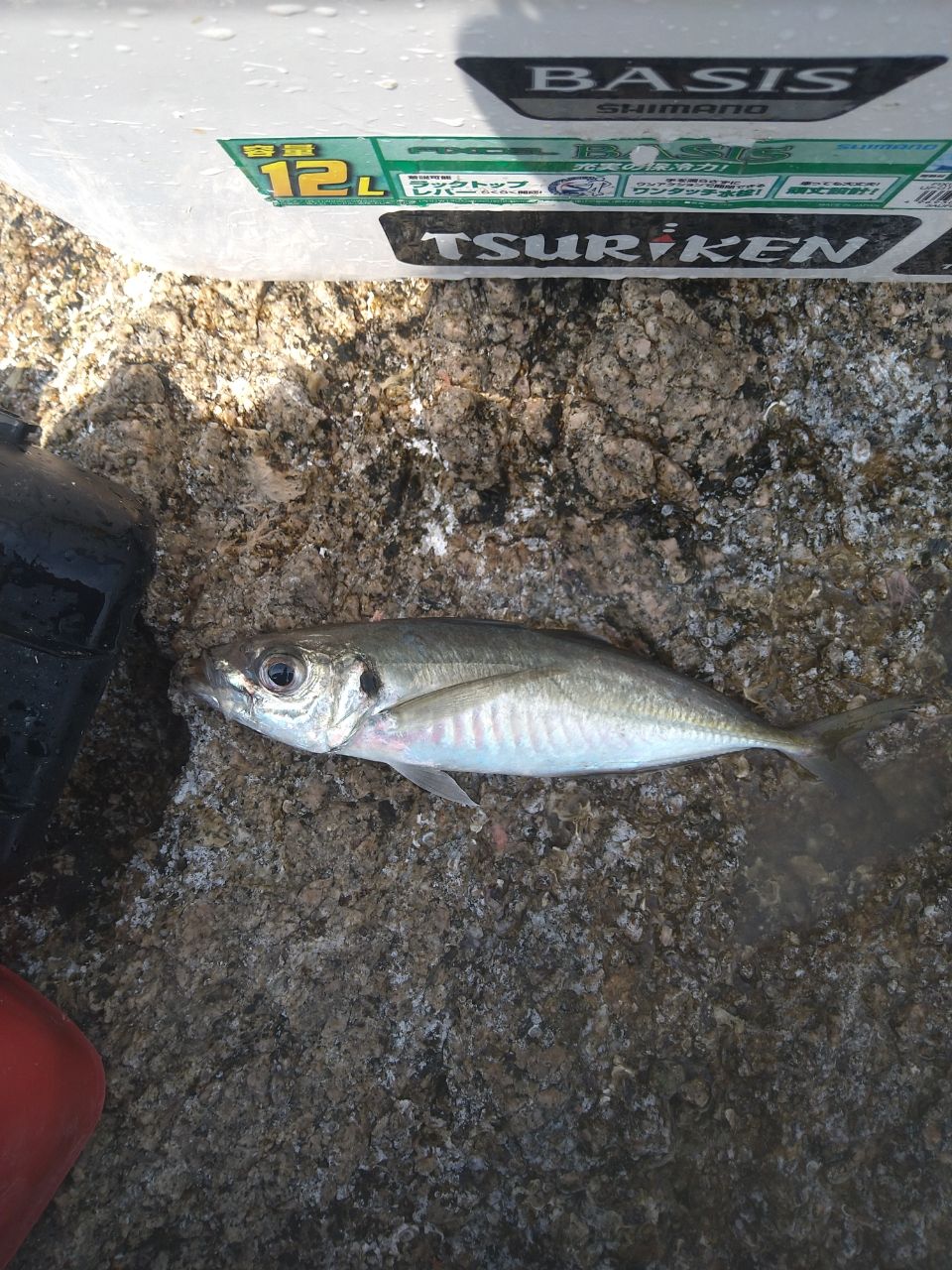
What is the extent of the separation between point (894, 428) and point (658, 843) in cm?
136

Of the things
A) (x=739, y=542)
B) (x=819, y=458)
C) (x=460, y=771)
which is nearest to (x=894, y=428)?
(x=819, y=458)

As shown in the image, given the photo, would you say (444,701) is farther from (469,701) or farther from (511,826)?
(511,826)

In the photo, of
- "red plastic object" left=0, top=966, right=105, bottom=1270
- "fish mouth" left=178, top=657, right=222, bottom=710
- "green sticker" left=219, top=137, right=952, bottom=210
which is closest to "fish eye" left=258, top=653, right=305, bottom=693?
"fish mouth" left=178, top=657, right=222, bottom=710

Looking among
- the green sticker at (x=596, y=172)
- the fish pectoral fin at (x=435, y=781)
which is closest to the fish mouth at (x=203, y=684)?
the fish pectoral fin at (x=435, y=781)

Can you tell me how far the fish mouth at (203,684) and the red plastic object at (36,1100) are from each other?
0.80m

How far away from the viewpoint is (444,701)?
6.19 feet

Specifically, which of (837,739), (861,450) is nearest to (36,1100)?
(837,739)

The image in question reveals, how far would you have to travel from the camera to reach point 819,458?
2.03 metres

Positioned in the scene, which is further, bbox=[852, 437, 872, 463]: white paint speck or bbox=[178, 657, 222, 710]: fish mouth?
bbox=[852, 437, 872, 463]: white paint speck

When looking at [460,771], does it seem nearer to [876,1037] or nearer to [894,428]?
[876,1037]

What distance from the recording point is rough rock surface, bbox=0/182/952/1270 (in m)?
1.86

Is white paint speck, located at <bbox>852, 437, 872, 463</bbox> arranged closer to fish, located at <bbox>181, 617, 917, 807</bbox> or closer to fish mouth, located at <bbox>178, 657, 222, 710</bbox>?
fish, located at <bbox>181, 617, 917, 807</bbox>

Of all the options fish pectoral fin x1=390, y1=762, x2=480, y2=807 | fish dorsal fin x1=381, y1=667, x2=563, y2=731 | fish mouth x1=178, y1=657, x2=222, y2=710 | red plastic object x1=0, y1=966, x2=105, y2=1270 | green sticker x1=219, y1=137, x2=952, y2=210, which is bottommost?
red plastic object x1=0, y1=966, x2=105, y2=1270

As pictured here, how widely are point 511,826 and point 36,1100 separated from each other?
1.26 meters
